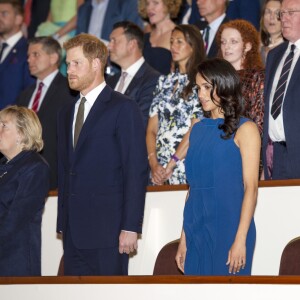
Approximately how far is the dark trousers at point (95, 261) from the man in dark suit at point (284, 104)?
1.25 meters

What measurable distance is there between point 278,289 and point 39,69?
4277 mm

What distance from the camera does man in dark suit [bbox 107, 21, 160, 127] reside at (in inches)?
254

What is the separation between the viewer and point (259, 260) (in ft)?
17.4

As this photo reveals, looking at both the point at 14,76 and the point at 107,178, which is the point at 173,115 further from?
the point at 14,76

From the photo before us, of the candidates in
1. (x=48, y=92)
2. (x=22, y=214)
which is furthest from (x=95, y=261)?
(x=48, y=92)

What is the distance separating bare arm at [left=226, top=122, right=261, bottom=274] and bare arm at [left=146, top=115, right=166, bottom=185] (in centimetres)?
172

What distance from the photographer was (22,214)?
16.2 feet

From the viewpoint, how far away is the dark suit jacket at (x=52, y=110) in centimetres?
667

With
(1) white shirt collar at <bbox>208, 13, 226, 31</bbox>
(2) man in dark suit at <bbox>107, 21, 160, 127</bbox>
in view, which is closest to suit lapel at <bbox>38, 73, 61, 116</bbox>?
(2) man in dark suit at <bbox>107, 21, 160, 127</bbox>

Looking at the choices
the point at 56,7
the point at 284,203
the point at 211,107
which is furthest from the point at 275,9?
the point at 56,7

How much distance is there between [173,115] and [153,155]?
304 millimetres

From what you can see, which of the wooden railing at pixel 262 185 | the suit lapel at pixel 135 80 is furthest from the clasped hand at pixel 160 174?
the suit lapel at pixel 135 80

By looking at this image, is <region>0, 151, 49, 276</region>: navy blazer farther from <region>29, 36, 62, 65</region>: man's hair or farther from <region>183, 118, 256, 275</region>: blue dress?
<region>29, 36, 62, 65</region>: man's hair

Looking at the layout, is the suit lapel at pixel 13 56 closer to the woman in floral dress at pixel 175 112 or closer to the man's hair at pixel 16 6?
the man's hair at pixel 16 6
